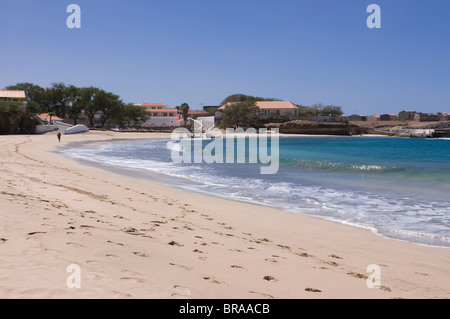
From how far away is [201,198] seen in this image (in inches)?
503

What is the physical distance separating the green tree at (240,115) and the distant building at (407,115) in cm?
7792

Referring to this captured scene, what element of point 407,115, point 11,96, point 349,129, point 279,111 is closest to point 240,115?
point 279,111

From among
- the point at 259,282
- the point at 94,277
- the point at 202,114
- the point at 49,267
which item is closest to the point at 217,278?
the point at 259,282

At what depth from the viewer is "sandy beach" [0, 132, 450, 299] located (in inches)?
156

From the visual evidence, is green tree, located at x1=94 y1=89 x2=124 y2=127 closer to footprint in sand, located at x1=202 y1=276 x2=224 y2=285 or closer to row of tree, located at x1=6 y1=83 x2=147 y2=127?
row of tree, located at x1=6 y1=83 x2=147 y2=127

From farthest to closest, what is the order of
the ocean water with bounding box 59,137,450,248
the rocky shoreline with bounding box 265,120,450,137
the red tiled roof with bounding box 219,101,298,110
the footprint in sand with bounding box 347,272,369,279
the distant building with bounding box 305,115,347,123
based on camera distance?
the red tiled roof with bounding box 219,101,298,110, the distant building with bounding box 305,115,347,123, the rocky shoreline with bounding box 265,120,450,137, the ocean water with bounding box 59,137,450,248, the footprint in sand with bounding box 347,272,369,279

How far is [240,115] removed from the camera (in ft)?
339

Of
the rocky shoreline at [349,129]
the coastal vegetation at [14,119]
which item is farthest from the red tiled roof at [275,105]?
the coastal vegetation at [14,119]

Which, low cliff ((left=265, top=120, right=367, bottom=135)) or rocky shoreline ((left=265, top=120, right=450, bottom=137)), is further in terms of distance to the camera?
low cliff ((left=265, top=120, right=367, bottom=135))

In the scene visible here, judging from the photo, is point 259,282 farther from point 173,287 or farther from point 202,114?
point 202,114

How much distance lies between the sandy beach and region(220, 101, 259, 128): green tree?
94.2 meters

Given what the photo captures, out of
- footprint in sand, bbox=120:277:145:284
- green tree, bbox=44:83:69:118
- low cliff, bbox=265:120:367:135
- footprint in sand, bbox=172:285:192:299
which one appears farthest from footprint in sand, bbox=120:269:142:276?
low cliff, bbox=265:120:367:135

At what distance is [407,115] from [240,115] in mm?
86698

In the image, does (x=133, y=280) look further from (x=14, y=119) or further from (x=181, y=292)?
(x=14, y=119)
